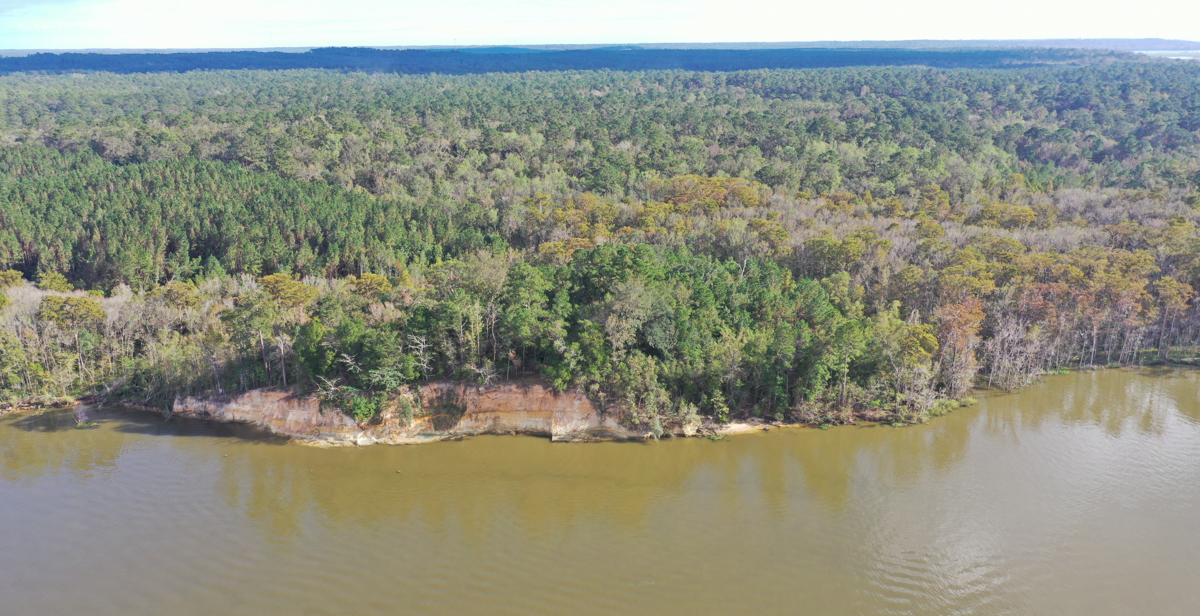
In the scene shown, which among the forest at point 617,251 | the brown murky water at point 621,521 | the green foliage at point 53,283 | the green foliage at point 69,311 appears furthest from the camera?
the green foliage at point 53,283

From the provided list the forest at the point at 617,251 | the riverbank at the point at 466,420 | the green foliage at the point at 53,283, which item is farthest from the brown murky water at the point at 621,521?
the green foliage at the point at 53,283

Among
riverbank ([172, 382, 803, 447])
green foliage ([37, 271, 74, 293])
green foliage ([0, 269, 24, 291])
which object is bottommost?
riverbank ([172, 382, 803, 447])

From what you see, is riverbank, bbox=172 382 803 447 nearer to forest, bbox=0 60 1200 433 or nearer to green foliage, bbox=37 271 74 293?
forest, bbox=0 60 1200 433

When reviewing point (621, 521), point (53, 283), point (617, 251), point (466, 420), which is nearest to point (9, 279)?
point (53, 283)

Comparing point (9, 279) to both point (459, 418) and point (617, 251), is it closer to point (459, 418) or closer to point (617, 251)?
point (459, 418)

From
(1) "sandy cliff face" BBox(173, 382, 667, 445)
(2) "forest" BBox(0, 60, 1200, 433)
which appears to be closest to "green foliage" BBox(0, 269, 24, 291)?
(2) "forest" BBox(0, 60, 1200, 433)

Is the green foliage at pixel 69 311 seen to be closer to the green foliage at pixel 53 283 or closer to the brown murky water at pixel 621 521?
the brown murky water at pixel 621 521

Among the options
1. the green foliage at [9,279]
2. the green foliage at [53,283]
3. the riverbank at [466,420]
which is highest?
the green foliage at [9,279]

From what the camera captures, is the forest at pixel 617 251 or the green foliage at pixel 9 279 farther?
the green foliage at pixel 9 279
